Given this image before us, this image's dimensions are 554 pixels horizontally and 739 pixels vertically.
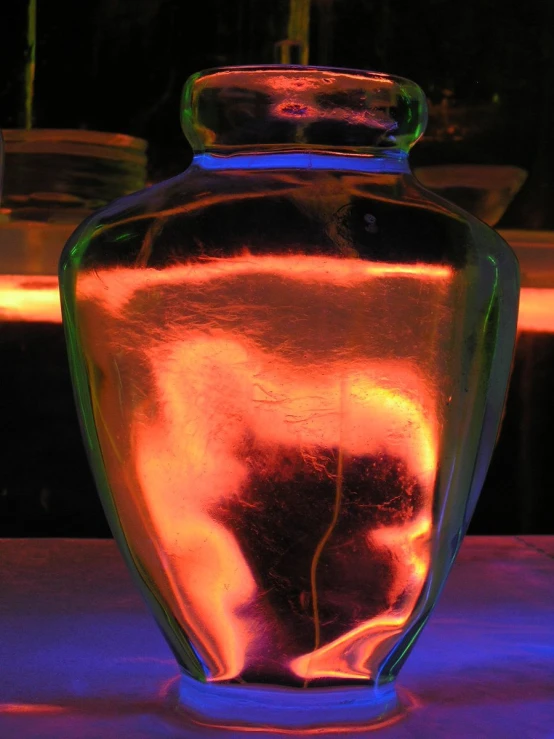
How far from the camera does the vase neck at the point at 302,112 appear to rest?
45 cm

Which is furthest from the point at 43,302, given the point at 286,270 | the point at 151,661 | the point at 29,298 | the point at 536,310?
the point at 286,270

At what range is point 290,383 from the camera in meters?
0.41

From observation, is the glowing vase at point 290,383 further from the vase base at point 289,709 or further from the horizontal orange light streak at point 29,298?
the horizontal orange light streak at point 29,298

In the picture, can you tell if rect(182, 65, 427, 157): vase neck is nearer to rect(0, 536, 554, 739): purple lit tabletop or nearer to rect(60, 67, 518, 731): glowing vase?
rect(60, 67, 518, 731): glowing vase

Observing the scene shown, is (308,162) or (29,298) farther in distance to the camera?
(29,298)

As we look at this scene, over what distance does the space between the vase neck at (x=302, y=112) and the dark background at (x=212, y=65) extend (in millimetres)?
667

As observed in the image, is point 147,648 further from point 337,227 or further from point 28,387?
point 28,387

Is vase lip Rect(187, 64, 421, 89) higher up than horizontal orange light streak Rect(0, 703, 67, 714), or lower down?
higher up

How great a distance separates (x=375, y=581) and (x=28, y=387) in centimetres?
78

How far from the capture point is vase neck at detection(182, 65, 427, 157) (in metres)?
0.45

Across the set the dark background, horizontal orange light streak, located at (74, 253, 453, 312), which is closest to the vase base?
horizontal orange light streak, located at (74, 253, 453, 312)

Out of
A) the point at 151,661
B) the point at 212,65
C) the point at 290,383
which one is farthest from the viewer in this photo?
the point at 212,65

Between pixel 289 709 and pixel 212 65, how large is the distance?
0.81m

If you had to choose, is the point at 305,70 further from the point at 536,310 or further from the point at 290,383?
the point at 536,310
